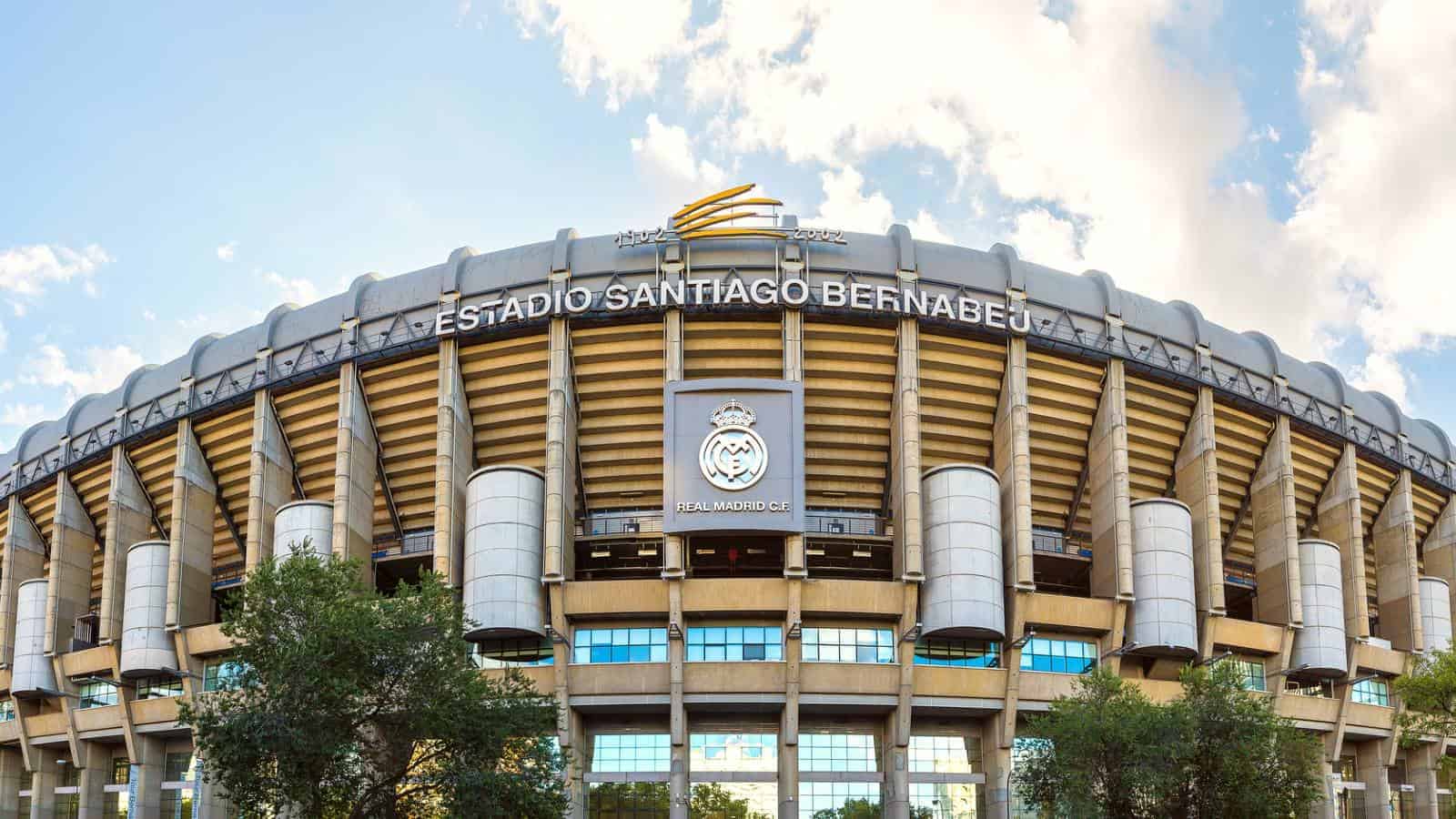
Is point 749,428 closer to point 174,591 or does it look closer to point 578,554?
point 578,554

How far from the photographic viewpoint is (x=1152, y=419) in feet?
214

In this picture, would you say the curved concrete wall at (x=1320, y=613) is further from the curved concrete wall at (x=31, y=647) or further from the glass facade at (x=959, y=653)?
the curved concrete wall at (x=31, y=647)

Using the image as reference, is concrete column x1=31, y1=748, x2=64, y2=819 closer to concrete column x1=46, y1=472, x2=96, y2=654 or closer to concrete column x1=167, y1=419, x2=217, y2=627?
concrete column x1=46, y1=472, x2=96, y2=654

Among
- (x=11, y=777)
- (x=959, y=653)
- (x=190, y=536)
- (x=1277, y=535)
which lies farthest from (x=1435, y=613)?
(x=11, y=777)

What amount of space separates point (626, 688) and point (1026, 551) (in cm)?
1797

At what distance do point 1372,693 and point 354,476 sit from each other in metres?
52.1

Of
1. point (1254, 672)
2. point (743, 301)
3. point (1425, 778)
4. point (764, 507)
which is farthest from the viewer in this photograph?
point (1425, 778)

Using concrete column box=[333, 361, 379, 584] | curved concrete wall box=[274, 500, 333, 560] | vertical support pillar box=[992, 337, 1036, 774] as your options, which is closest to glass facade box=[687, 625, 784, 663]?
vertical support pillar box=[992, 337, 1036, 774]

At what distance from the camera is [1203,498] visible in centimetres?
6312

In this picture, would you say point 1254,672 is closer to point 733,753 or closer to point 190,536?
point 733,753

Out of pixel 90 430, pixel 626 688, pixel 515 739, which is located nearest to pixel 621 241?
pixel 626 688

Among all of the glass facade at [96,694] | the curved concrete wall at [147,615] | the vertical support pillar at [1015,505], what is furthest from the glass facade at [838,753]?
the glass facade at [96,694]

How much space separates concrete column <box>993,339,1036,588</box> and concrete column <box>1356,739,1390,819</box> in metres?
26.8

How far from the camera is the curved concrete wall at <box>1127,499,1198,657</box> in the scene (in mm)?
59406
